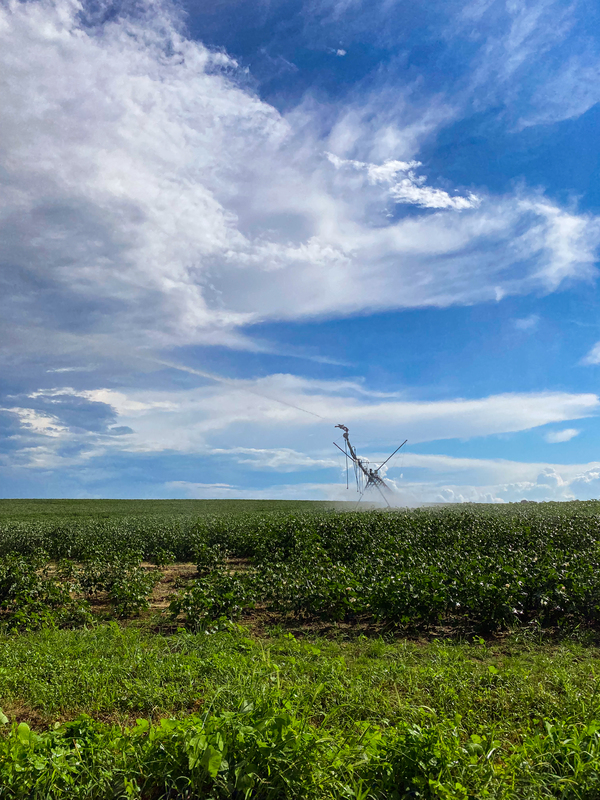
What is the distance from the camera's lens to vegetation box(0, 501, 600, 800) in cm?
349

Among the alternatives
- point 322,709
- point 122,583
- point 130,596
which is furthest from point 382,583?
point 122,583

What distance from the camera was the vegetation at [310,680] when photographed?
11.5 ft

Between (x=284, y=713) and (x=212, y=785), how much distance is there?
0.67 m

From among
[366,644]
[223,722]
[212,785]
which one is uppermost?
[223,722]

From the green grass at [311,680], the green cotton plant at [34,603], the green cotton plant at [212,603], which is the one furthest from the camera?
the green cotton plant at [34,603]

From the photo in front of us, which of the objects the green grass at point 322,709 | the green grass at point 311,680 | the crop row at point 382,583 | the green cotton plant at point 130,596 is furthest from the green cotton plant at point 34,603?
the green grass at point 311,680

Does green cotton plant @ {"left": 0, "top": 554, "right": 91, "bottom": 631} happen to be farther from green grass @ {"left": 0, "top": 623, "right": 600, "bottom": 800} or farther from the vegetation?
green grass @ {"left": 0, "top": 623, "right": 600, "bottom": 800}

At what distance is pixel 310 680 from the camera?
597 cm

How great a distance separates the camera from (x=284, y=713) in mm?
3773

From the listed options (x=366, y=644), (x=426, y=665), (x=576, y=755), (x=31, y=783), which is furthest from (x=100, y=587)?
(x=576, y=755)

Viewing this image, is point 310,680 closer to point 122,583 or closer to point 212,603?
point 212,603

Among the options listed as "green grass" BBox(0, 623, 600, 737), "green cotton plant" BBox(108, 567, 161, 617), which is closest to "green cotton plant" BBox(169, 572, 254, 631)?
"green cotton plant" BBox(108, 567, 161, 617)

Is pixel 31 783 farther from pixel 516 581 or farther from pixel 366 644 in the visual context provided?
pixel 516 581

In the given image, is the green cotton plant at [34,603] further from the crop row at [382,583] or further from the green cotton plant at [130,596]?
the green cotton plant at [130,596]
